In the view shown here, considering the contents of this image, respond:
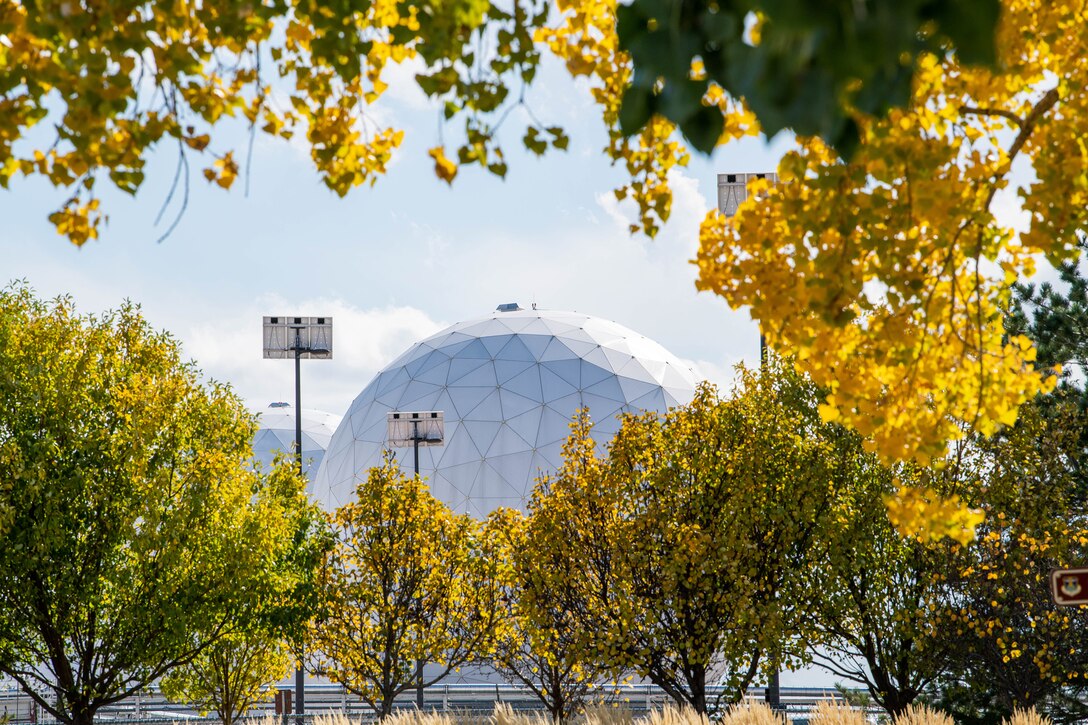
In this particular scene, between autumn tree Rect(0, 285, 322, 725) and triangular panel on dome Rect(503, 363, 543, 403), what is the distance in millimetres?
25450

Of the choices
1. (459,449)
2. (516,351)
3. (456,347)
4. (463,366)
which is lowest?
(459,449)

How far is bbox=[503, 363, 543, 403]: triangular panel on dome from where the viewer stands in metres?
44.6

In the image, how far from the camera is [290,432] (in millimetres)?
80688

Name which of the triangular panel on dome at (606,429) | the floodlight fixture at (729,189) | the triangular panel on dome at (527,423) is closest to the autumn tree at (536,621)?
the floodlight fixture at (729,189)

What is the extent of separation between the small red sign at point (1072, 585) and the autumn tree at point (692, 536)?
9.77 meters

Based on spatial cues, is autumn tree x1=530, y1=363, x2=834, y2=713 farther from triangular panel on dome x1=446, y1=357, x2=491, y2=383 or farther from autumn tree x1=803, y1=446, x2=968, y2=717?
triangular panel on dome x1=446, y1=357, x2=491, y2=383

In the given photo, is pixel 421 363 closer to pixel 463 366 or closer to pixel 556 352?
pixel 463 366

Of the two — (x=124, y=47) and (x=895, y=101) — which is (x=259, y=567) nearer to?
(x=124, y=47)

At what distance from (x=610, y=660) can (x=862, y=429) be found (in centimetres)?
1241

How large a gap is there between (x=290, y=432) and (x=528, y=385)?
40345 millimetres

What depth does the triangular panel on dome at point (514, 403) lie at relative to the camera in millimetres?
44156

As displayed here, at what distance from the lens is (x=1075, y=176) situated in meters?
4.93

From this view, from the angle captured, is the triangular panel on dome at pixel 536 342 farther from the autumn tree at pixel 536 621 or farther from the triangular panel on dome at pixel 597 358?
the autumn tree at pixel 536 621

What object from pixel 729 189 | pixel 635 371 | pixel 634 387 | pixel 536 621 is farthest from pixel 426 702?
pixel 729 189
